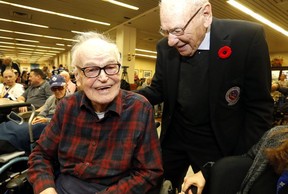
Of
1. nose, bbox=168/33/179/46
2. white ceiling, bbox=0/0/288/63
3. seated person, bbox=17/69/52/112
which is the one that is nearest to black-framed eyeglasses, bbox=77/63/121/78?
nose, bbox=168/33/179/46

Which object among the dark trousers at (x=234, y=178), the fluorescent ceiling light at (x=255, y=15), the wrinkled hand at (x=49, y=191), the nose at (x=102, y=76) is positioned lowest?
the wrinkled hand at (x=49, y=191)

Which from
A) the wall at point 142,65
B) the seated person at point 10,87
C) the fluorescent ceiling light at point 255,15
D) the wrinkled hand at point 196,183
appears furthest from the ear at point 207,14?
the wall at point 142,65

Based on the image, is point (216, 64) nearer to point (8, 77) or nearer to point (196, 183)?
point (196, 183)

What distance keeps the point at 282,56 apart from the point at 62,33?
10467 mm

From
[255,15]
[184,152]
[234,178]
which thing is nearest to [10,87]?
[184,152]

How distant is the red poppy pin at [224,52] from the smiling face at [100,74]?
52cm

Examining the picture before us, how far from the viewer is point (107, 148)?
1.16 meters

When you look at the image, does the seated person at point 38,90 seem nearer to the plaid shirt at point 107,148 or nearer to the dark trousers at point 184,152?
the plaid shirt at point 107,148

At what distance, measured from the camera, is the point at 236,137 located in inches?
49.8

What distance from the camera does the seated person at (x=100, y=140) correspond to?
114 cm

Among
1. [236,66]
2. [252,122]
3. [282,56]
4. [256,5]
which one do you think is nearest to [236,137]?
[252,122]

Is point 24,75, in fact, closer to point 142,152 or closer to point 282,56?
point 142,152

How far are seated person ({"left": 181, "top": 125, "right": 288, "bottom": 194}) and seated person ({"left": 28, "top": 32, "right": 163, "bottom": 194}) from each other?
26 cm

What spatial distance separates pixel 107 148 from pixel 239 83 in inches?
28.5
